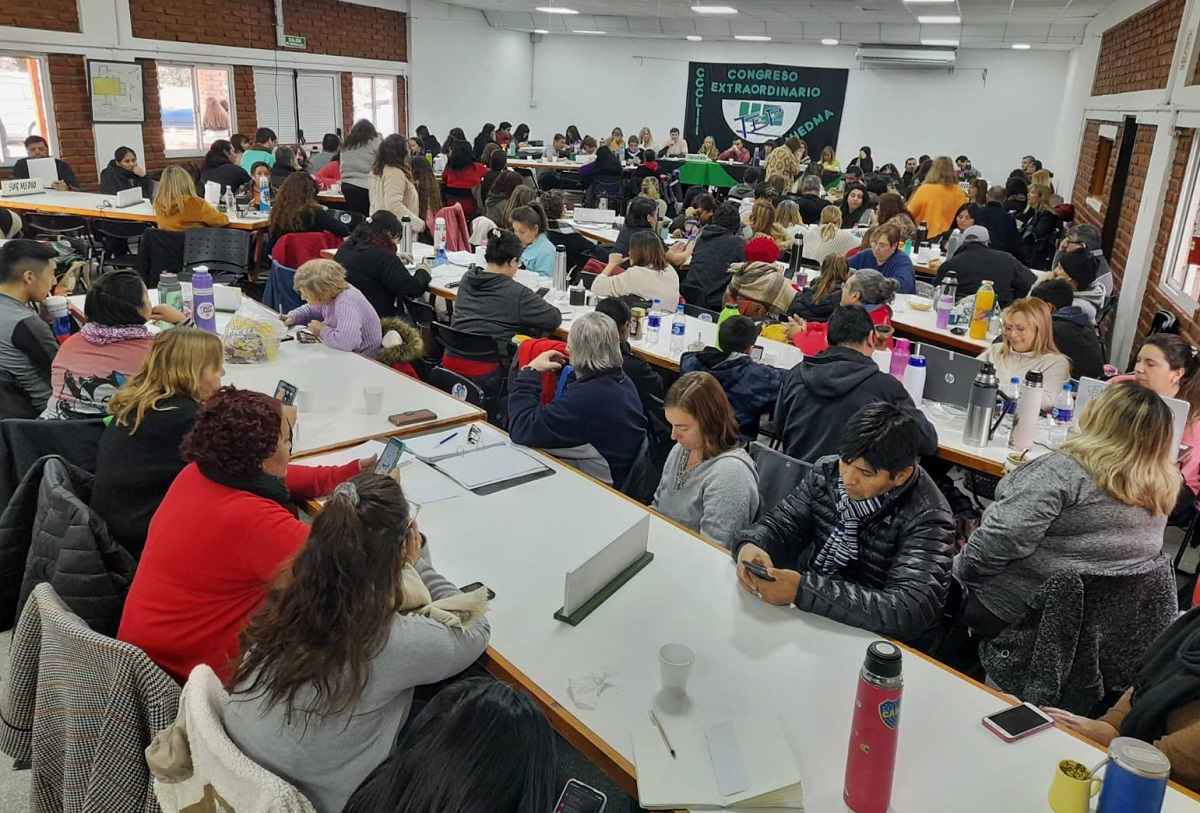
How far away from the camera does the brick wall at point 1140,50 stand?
718 centimetres

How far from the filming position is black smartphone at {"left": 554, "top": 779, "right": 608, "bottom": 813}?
4.52 feet

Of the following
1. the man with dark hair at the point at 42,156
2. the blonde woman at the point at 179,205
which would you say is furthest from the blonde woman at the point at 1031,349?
the man with dark hair at the point at 42,156

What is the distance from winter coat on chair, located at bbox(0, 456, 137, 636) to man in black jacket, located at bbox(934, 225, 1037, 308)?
512 centimetres

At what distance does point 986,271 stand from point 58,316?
5.48 m

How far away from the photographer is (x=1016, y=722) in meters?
1.75

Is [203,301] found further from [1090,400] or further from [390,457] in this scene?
[1090,400]

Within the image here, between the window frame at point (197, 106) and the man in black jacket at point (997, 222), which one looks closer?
the man in black jacket at point (997, 222)

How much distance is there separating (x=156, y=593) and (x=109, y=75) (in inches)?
398

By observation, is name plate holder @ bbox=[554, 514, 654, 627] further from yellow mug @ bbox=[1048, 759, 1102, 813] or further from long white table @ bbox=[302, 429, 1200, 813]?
yellow mug @ bbox=[1048, 759, 1102, 813]

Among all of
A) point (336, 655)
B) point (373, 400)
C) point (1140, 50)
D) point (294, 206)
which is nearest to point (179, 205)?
point (294, 206)

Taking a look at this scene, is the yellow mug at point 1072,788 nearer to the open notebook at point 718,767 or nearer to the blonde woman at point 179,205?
the open notebook at point 718,767

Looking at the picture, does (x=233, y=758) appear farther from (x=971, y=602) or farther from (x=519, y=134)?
(x=519, y=134)

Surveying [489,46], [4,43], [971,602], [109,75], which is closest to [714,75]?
[489,46]

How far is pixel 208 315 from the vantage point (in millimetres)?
4070
